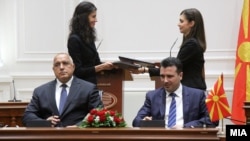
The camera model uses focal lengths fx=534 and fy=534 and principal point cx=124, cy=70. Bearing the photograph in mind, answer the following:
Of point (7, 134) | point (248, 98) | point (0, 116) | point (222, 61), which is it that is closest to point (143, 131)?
point (7, 134)

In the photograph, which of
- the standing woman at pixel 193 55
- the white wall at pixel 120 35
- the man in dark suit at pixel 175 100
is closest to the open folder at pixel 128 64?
the standing woman at pixel 193 55

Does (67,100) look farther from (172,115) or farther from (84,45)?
(172,115)

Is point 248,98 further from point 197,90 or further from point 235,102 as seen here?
point 197,90

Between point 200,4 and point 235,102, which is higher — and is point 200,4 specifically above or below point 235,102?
above

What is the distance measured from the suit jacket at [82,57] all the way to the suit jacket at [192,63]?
888 mm

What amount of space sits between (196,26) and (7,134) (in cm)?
231

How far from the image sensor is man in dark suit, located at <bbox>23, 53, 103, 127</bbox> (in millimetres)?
4691

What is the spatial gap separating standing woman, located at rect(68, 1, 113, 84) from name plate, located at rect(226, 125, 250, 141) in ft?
6.70

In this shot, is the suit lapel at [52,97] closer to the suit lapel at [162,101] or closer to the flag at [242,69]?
the suit lapel at [162,101]

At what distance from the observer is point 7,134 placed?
11.9 feet

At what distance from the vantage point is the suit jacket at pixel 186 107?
4500 millimetres

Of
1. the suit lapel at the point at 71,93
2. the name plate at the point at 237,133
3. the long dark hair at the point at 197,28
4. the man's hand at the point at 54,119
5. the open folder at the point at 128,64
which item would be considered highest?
the long dark hair at the point at 197,28

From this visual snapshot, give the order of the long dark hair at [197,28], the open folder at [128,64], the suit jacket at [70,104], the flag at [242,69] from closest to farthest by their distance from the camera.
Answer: the suit jacket at [70,104], the open folder at [128,64], the long dark hair at [197,28], the flag at [242,69]

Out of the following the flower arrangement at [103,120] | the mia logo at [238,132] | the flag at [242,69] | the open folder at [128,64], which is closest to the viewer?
the mia logo at [238,132]
